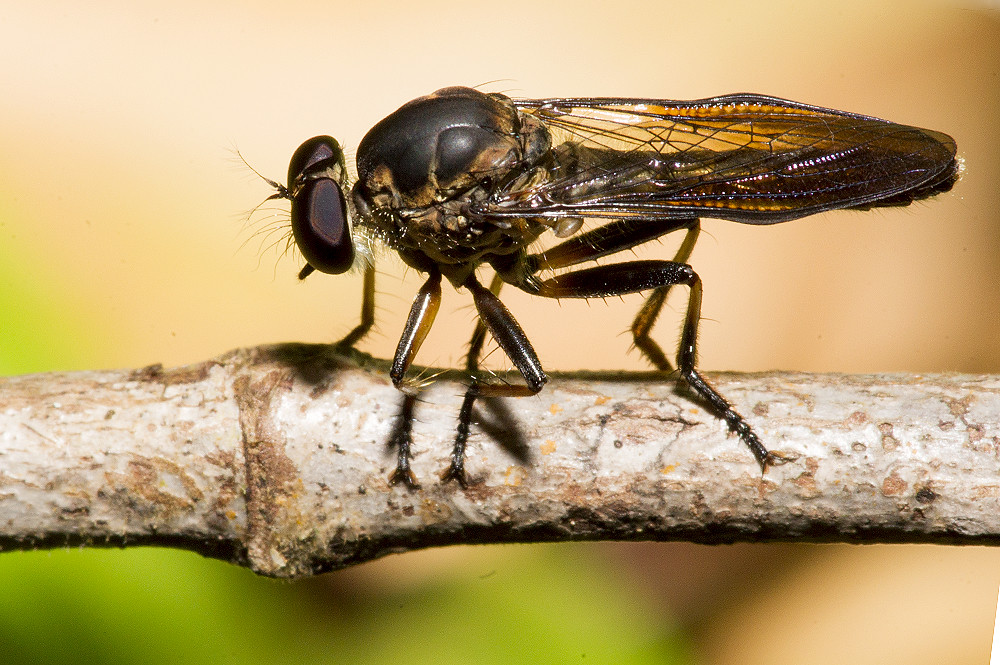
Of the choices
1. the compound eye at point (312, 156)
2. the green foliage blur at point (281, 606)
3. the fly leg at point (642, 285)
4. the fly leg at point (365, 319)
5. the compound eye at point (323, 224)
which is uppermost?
the compound eye at point (312, 156)

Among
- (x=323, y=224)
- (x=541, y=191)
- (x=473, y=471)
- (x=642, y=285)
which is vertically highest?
(x=541, y=191)

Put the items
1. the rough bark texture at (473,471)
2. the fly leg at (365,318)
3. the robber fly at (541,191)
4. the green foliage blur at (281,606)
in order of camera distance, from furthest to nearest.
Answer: the fly leg at (365,318) < the robber fly at (541,191) < the green foliage blur at (281,606) < the rough bark texture at (473,471)

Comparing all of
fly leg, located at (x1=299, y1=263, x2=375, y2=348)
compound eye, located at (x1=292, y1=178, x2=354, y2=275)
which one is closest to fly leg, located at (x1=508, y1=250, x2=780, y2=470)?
fly leg, located at (x1=299, y1=263, x2=375, y2=348)

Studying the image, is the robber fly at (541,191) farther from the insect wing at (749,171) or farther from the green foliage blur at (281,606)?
the green foliage blur at (281,606)

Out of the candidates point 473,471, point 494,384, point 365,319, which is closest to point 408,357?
point 494,384

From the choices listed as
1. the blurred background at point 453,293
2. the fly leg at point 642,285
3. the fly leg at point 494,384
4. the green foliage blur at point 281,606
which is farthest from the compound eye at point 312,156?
the green foliage blur at point 281,606

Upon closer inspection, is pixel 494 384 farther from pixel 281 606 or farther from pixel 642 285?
pixel 281 606
